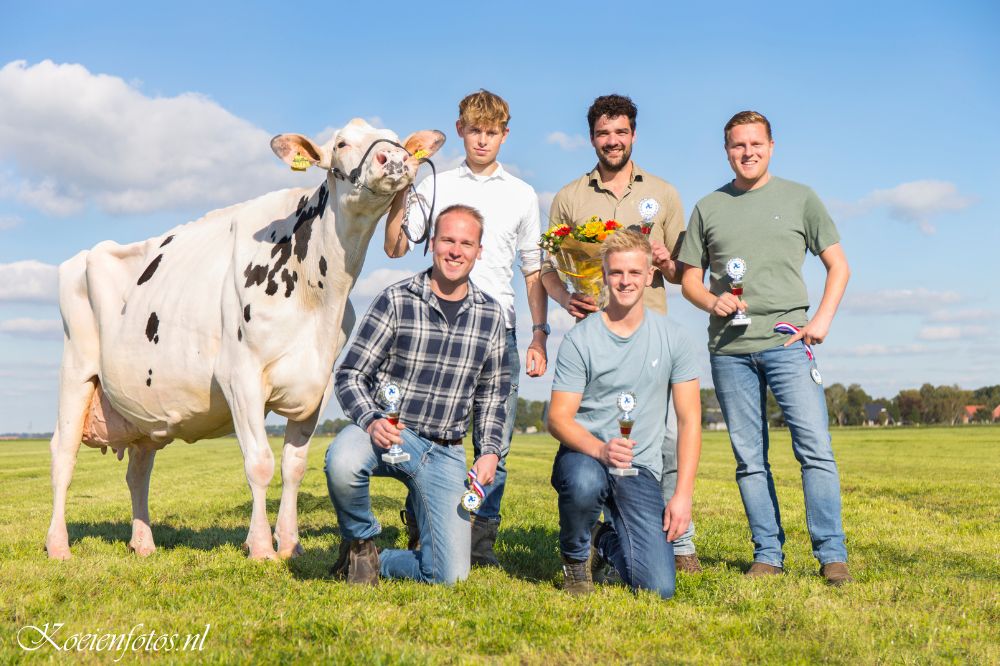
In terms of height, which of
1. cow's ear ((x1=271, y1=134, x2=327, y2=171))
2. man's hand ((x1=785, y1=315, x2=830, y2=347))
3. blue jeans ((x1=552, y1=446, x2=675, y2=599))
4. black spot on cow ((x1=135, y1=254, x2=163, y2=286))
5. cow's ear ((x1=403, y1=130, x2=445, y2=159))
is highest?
cow's ear ((x1=403, y1=130, x2=445, y2=159))

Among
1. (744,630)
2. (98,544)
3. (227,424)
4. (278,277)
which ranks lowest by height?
(98,544)

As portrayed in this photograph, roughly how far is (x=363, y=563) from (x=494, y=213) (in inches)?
104

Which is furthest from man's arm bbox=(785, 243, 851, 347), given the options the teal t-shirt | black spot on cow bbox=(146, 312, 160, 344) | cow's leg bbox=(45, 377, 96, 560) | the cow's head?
cow's leg bbox=(45, 377, 96, 560)

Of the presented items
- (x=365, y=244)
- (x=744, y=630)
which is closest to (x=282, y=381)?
(x=365, y=244)

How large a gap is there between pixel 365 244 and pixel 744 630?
3.73 meters

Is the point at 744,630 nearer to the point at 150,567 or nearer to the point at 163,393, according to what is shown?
the point at 150,567

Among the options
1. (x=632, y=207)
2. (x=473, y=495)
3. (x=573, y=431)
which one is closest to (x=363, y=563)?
(x=473, y=495)

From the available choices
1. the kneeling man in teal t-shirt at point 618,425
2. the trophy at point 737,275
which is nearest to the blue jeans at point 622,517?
the kneeling man in teal t-shirt at point 618,425

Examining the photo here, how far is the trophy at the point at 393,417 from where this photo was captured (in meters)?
4.63

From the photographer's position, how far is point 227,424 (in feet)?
22.7

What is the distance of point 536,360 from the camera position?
5793 millimetres

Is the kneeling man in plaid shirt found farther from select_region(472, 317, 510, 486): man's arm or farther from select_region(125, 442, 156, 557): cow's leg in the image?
select_region(125, 442, 156, 557): cow's leg

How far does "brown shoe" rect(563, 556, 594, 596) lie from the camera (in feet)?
15.8

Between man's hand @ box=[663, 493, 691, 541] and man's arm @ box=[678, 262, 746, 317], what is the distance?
1297 mm
